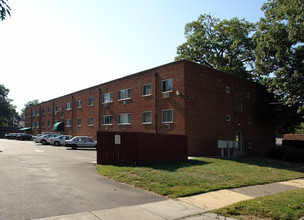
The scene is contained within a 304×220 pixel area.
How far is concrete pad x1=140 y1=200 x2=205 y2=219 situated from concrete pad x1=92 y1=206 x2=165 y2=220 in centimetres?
24

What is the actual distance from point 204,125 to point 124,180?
1312 cm

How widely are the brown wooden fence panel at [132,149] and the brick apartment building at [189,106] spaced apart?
5.79 metres

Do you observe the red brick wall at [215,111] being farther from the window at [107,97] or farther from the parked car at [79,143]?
the parked car at [79,143]

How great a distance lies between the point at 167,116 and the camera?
22.7 metres

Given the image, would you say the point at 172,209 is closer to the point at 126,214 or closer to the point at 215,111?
the point at 126,214

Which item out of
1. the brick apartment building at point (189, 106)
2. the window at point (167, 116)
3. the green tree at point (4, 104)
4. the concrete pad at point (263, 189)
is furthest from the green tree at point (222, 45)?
the green tree at point (4, 104)

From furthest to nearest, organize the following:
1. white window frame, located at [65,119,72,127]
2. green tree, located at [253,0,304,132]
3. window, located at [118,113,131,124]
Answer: white window frame, located at [65,119,72,127], window, located at [118,113,131,124], green tree, located at [253,0,304,132]

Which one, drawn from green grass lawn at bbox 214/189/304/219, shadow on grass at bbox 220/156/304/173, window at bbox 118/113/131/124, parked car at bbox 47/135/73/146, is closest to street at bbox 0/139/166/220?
green grass lawn at bbox 214/189/304/219

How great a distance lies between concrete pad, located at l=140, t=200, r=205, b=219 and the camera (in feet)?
20.9

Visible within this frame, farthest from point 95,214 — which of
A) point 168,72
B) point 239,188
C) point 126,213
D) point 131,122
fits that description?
point 131,122

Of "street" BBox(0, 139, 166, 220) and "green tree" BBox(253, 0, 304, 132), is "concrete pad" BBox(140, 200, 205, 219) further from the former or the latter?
"green tree" BBox(253, 0, 304, 132)

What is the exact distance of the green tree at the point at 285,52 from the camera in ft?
69.8

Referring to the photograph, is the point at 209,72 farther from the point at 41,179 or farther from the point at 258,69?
the point at 41,179

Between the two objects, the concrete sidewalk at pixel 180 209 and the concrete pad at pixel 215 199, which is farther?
the concrete pad at pixel 215 199
